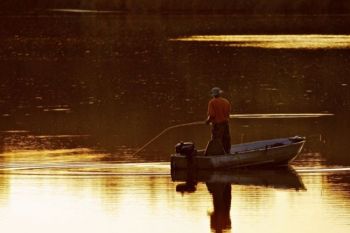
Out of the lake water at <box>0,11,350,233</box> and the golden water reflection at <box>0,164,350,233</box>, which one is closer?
the golden water reflection at <box>0,164,350,233</box>

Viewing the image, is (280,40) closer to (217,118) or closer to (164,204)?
(217,118)

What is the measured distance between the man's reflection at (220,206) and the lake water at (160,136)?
0.10 ft

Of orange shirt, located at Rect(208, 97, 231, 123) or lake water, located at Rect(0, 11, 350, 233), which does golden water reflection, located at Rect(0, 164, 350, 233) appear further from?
orange shirt, located at Rect(208, 97, 231, 123)

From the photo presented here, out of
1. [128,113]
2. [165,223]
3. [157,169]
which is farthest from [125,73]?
[165,223]

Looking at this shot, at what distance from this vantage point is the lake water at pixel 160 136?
20.5m

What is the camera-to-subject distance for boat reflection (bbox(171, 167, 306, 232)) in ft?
74.2

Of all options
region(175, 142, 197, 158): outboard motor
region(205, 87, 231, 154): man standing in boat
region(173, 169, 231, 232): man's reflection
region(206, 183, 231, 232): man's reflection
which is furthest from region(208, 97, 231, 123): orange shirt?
region(206, 183, 231, 232): man's reflection

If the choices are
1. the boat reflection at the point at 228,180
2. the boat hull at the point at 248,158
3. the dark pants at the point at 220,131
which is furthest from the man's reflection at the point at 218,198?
the dark pants at the point at 220,131

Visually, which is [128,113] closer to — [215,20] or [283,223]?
[283,223]

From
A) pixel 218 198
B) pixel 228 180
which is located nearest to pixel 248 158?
pixel 228 180

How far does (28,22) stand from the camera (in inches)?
5007

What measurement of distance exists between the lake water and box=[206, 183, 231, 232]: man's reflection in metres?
0.03

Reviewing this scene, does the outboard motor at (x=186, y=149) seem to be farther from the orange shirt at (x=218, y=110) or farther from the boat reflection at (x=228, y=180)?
the orange shirt at (x=218, y=110)

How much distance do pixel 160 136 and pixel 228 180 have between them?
7.17 metres
